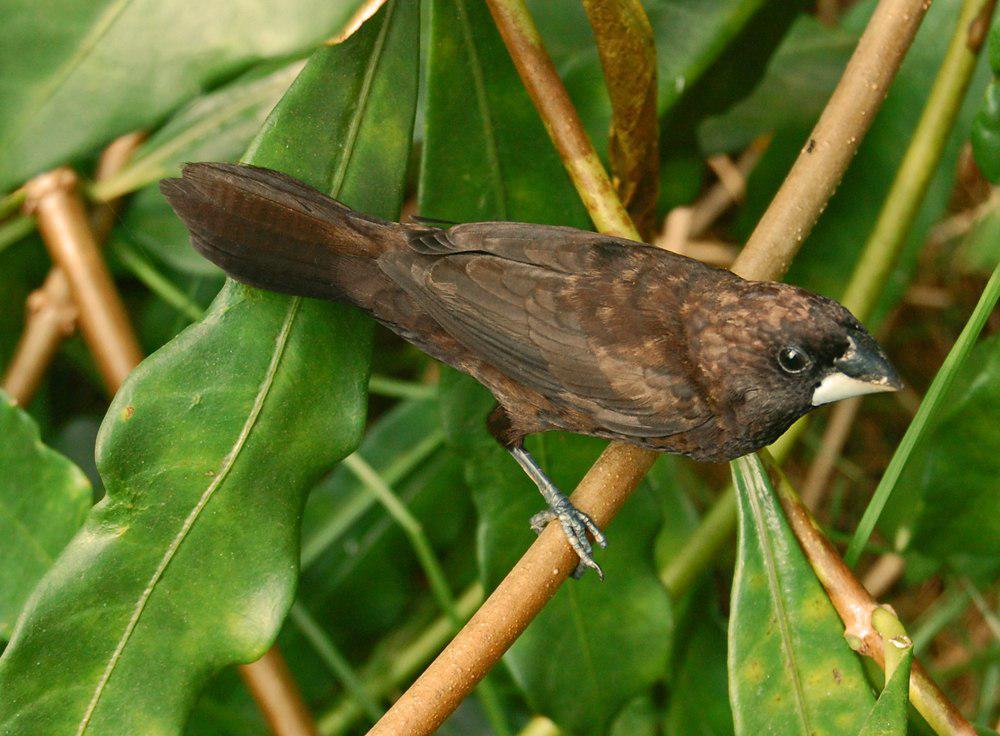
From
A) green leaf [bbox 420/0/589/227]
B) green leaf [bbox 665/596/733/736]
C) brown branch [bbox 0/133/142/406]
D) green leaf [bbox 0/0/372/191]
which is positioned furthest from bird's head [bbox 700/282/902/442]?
brown branch [bbox 0/133/142/406]

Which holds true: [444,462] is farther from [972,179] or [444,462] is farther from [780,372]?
[972,179]

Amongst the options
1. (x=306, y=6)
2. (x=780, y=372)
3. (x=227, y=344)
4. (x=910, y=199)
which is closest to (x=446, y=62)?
(x=306, y=6)

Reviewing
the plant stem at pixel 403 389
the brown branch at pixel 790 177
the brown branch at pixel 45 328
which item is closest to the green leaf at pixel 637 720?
the plant stem at pixel 403 389

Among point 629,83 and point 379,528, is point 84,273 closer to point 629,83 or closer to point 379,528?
point 379,528

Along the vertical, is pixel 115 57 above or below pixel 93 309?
above

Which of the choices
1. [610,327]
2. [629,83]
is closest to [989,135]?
[629,83]

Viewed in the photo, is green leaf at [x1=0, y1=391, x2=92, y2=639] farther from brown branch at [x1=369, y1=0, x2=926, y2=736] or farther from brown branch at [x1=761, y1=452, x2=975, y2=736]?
brown branch at [x1=761, y1=452, x2=975, y2=736]
